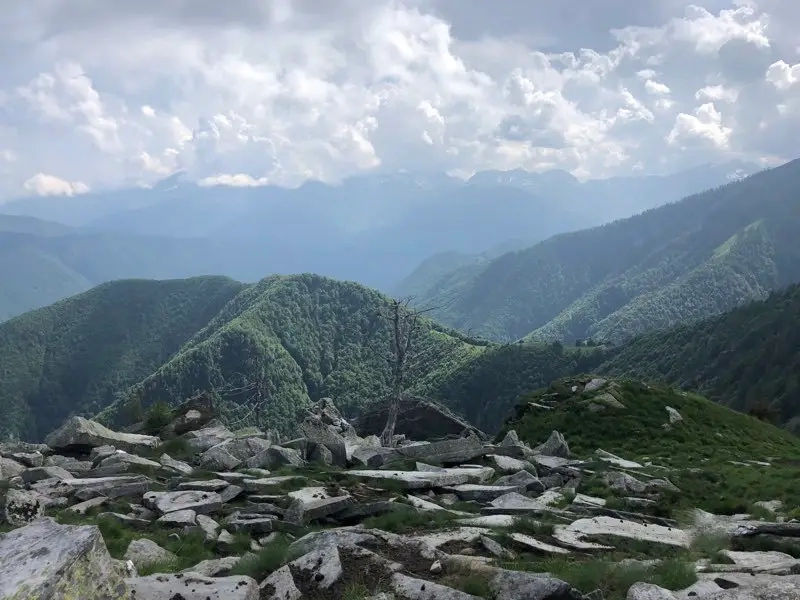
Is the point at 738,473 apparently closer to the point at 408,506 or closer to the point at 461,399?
the point at 408,506

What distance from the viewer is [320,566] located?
29.4 ft

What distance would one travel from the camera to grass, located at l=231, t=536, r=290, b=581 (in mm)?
9320

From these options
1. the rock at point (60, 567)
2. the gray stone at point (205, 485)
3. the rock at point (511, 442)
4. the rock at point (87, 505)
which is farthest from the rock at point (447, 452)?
the rock at point (60, 567)

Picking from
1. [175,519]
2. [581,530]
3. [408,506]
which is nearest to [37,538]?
[175,519]

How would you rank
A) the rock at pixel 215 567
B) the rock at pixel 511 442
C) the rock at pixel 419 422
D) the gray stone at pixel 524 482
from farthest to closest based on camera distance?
1. the rock at pixel 419 422
2. the rock at pixel 511 442
3. the gray stone at pixel 524 482
4. the rock at pixel 215 567

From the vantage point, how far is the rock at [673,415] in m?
32.4

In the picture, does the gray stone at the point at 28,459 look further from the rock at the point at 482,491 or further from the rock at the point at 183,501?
the rock at the point at 482,491

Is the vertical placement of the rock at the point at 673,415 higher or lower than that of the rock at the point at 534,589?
lower

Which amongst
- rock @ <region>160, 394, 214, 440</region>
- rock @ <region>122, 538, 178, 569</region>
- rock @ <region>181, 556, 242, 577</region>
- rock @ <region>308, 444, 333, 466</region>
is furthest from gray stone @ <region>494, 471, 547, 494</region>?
rock @ <region>160, 394, 214, 440</region>

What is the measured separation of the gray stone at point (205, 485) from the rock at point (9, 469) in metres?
5.78

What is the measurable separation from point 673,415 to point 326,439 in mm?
19317

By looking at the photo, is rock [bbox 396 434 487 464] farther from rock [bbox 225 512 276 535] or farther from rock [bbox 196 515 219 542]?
rock [bbox 196 515 219 542]

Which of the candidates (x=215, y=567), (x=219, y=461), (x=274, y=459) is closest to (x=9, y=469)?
(x=219, y=461)

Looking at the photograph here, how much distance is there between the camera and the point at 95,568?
23.9 feet
